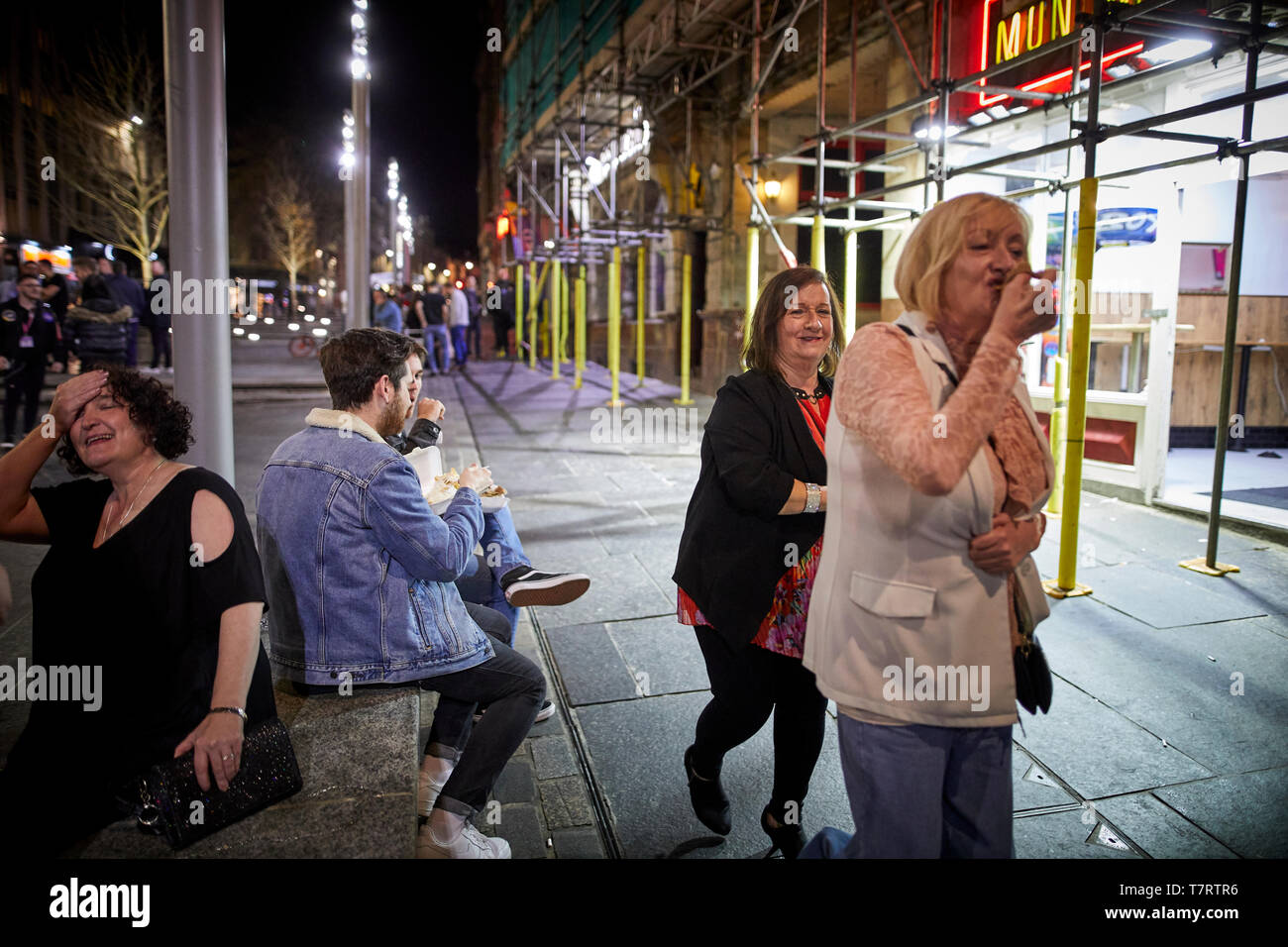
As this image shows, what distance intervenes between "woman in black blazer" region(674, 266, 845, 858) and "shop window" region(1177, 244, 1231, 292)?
28.3 feet

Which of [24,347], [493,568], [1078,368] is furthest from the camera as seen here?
[24,347]

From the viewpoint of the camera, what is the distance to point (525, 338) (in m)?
27.7

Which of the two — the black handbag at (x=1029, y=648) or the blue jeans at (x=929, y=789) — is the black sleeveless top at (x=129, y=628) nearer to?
the blue jeans at (x=929, y=789)

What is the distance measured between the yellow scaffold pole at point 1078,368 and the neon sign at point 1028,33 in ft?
7.04

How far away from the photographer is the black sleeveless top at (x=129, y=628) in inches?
85.0

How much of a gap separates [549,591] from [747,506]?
1.09 metres

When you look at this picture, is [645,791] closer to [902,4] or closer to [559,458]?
[559,458]

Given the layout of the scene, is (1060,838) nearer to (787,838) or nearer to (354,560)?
(787,838)

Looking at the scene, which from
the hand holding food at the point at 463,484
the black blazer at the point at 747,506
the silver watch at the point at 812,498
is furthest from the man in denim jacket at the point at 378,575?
the silver watch at the point at 812,498

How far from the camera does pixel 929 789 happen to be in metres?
1.80

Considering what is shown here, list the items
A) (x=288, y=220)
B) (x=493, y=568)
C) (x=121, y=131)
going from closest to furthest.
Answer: (x=493, y=568) → (x=121, y=131) → (x=288, y=220)

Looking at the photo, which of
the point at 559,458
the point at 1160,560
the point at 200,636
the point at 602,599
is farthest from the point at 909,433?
the point at 559,458

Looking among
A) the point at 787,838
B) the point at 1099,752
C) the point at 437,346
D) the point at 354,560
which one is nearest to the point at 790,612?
the point at 787,838
